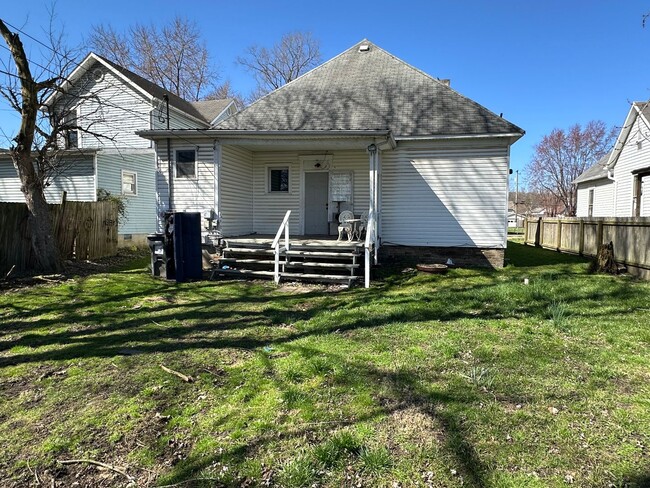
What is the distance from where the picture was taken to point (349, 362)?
4324mm

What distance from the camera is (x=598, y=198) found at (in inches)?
863

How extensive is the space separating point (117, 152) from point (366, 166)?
10567 mm

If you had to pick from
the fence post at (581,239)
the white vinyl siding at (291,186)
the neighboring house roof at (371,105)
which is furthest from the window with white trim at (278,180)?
the fence post at (581,239)

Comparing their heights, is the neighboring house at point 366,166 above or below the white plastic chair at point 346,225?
above

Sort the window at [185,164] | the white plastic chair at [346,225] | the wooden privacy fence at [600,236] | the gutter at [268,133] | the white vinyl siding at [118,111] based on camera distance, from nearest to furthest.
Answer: the wooden privacy fence at [600,236] < the gutter at [268,133] < the white plastic chair at [346,225] < the window at [185,164] < the white vinyl siding at [118,111]

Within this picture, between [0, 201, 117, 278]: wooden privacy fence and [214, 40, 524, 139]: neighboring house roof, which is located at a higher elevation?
[214, 40, 524, 139]: neighboring house roof

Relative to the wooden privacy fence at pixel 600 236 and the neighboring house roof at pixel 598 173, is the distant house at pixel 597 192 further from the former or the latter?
the wooden privacy fence at pixel 600 236

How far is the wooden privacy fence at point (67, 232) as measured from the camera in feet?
30.1

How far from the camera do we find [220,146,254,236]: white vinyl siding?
10930mm

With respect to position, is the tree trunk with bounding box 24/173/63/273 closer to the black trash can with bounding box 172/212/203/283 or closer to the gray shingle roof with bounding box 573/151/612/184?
the black trash can with bounding box 172/212/203/283

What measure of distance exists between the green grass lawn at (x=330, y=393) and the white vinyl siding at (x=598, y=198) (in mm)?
16557

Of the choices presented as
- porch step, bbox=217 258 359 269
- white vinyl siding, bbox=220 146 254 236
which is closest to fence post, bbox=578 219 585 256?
porch step, bbox=217 258 359 269

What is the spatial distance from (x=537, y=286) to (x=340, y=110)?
7.75 metres

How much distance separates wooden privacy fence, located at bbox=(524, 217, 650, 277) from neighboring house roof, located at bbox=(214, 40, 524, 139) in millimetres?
3363
